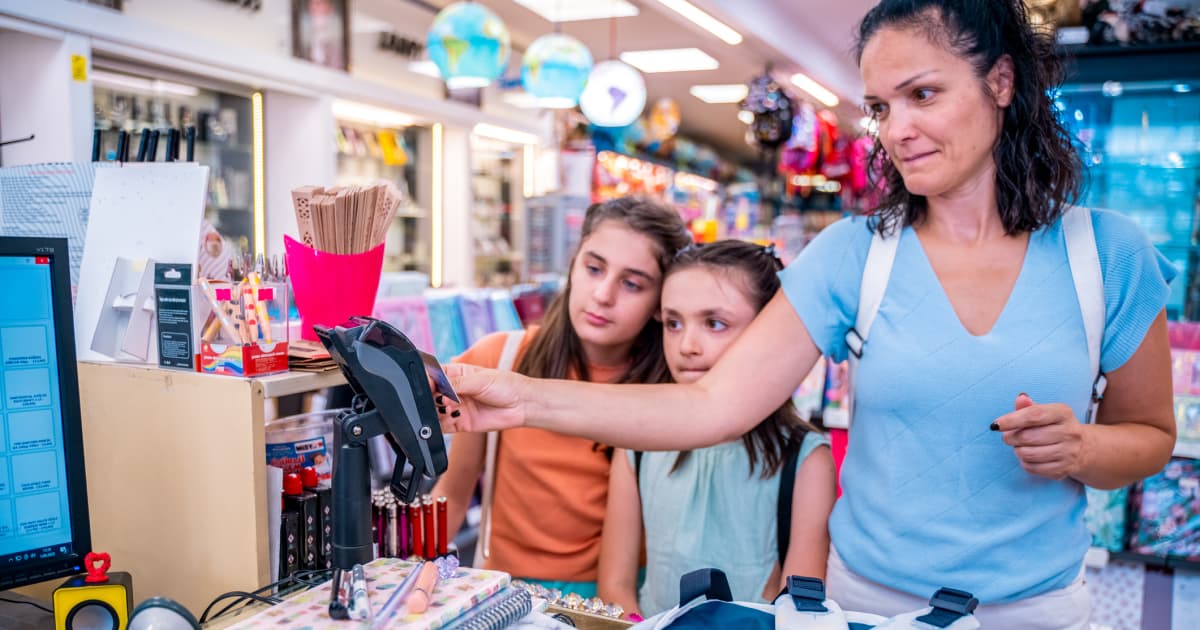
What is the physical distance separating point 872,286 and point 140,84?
491 cm

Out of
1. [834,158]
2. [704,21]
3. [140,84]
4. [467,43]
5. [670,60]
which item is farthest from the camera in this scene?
[670,60]

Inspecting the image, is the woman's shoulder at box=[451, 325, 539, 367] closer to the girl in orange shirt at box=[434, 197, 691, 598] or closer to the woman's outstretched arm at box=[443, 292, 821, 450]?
the girl in orange shirt at box=[434, 197, 691, 598]

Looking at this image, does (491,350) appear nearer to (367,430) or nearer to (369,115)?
(367,430)

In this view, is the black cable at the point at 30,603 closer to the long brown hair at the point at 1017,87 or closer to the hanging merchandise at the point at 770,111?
the long brown hair at the point at 1017,87

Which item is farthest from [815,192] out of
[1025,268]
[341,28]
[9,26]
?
[1025,268]

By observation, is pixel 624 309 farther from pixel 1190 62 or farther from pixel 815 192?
pixel 815 192

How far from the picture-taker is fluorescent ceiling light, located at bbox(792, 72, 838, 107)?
8.81 meters

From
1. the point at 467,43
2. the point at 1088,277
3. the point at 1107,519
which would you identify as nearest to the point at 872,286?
the point at 1088,277

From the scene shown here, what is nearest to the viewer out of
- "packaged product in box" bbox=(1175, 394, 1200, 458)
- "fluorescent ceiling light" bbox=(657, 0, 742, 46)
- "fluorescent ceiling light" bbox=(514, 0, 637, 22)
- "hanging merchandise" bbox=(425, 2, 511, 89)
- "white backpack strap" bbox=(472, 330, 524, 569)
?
"white backpack strap" bbox=(472, 330, 524, 569)

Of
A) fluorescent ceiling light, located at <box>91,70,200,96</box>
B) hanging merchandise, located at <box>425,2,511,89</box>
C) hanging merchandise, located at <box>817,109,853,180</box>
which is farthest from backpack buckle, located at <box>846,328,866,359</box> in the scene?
hanging merchandise, located at <box>817,109,853,180</box>

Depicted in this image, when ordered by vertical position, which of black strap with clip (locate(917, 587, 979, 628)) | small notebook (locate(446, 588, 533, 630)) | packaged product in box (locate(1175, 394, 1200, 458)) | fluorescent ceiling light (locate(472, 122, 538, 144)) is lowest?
packaged product in box (locate(1175, 394, 1200, 458))

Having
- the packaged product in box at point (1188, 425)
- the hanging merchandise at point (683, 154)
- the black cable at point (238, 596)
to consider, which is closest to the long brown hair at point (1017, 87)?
the black cable at point (238, 596)

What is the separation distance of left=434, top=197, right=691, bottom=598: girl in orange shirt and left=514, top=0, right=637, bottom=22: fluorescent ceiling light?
204 inches

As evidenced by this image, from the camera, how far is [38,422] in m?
1.22
